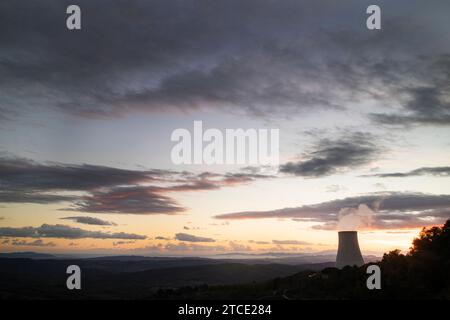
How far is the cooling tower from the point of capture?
5228 centimetres

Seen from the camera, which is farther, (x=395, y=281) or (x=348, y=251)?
(x=348, y=251)

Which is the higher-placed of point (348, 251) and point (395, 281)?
point (348, 251)

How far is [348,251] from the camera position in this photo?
5284cm

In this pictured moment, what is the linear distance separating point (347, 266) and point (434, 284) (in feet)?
40.1

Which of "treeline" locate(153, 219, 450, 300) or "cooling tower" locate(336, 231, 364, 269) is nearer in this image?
"treeline" locate(153, 219, 450, 300)

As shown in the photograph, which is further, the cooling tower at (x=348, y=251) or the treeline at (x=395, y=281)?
the cooling tower at (x=348, y=251)

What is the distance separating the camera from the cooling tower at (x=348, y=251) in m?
52.3

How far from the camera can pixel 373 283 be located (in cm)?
4106
